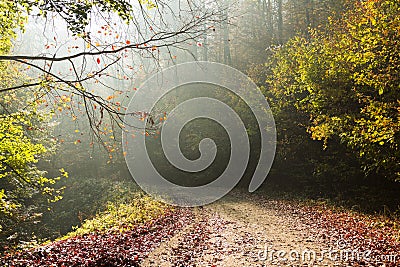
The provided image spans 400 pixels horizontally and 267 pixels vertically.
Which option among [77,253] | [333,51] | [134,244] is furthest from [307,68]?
[77,253]

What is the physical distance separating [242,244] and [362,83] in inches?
268

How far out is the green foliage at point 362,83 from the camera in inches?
340

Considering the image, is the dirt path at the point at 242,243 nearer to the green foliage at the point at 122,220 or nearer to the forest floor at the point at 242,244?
the forest floor at the point at 242,244

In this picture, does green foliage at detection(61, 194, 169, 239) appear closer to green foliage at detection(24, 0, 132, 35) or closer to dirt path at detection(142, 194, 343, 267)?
dirt path at detection(142, 194, 343, 267)

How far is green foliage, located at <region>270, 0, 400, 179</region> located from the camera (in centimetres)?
862

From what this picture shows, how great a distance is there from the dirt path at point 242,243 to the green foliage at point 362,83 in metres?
3.50

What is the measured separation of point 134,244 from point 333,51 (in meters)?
10.3

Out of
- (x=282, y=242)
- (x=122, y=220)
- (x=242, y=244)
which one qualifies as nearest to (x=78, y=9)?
(x=242, y=244)

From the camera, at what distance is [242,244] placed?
295 inches

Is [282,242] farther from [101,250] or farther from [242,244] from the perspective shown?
[101,250]

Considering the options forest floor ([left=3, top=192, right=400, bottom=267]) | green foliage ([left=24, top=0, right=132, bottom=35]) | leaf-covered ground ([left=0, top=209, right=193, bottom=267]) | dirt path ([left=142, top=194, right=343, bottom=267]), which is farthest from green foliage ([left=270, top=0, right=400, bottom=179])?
green foliage ([left=24, top=0, right=132, bottom=35])

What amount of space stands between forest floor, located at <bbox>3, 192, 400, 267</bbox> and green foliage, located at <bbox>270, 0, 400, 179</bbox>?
2498mm

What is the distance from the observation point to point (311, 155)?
615 inches

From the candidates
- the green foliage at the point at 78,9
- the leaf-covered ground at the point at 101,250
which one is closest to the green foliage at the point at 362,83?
the leaf-covered ground at the point at 101,250
